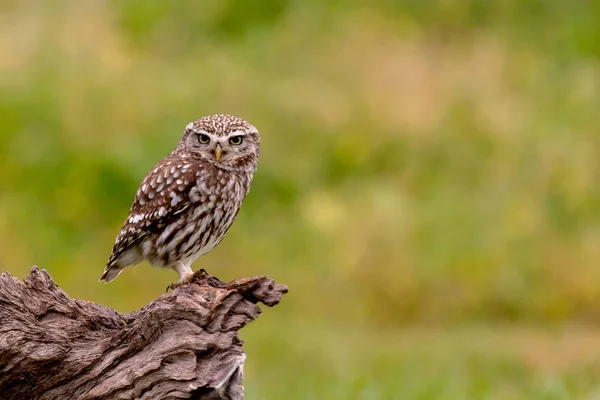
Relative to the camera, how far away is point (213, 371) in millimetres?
4371

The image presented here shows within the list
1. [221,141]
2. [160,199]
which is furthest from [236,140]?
[160,199]

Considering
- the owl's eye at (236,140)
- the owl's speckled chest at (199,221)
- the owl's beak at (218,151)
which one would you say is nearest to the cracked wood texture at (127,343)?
the owl's speckled chest at (199,221)

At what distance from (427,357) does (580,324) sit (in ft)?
7.21

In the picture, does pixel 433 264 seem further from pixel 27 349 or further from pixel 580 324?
pixel 27 349

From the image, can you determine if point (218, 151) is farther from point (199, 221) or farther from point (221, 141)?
point (199, 221)

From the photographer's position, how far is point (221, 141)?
574 centimetres

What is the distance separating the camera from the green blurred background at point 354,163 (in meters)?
11.0

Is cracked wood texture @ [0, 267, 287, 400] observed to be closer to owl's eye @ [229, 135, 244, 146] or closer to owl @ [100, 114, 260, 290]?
owl @ [100, 114, 260, 290]

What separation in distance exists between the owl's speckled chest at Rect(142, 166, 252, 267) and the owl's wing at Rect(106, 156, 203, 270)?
0.03 metres

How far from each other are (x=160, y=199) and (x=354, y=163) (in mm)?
7252

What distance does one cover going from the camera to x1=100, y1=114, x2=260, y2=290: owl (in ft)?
18.8

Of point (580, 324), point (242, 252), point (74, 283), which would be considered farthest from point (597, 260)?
point (74, 283)

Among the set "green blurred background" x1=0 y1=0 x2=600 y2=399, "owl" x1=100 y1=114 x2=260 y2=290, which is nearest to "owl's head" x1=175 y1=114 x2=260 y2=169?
"owl" x1=100 y1=114 x2=260 y2=290

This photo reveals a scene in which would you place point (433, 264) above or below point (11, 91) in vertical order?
below
